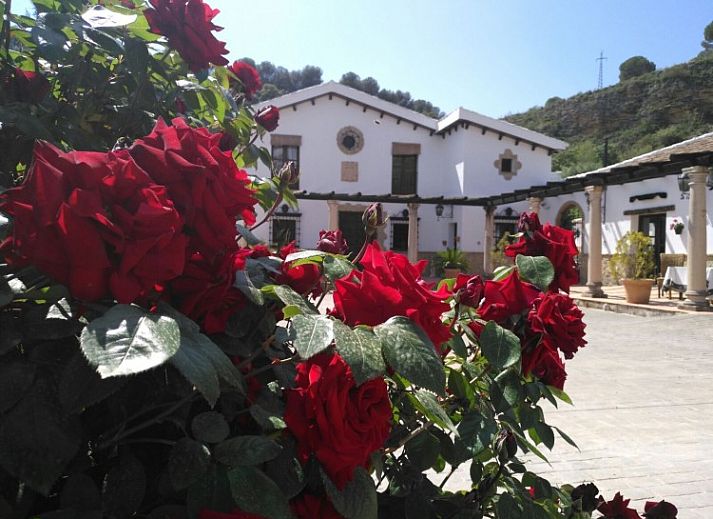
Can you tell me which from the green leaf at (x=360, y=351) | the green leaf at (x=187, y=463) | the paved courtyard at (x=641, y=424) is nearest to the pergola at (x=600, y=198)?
the paved courtyard at (x=641, y=424)

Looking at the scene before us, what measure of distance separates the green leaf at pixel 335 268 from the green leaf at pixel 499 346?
0.94 feet

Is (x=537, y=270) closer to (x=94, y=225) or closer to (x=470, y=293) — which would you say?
(x=470, y=293)

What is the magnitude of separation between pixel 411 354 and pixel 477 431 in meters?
0.41

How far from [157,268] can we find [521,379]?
79cm

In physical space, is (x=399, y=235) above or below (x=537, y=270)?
above

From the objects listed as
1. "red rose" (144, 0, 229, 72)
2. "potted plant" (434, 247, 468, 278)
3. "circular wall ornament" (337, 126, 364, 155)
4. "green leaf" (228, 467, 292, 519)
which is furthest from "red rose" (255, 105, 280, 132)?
"circular wall ornament" (337, 126, 364, 155)

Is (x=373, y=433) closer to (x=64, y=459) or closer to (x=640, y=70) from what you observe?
(x=64, y=459)

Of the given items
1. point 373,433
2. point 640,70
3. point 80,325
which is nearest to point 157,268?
point 80,325

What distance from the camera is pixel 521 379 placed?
1.08 m

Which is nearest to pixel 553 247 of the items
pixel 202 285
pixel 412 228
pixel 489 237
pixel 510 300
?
pixel 510 300

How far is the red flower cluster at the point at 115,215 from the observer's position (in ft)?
1.70

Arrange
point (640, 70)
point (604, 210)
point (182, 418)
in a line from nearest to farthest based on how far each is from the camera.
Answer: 1. point (182, 418)
2. point (604, 210)
3. point (640, 70)

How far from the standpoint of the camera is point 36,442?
1.64 ft

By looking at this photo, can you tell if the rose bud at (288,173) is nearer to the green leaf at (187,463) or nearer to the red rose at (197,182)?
the red rose at (197,182)
